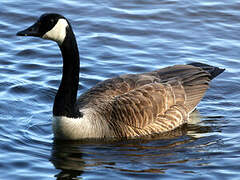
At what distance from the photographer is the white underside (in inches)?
409

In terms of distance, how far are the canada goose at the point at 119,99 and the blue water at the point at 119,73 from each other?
0.28m

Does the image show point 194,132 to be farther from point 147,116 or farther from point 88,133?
point 88,133

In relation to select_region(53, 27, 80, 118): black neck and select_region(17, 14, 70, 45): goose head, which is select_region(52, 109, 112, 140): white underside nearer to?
select_region(53, 27, 80, 118): black neck

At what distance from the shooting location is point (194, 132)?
37.7ft

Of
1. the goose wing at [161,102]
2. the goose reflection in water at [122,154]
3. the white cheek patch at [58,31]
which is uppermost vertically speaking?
the white cheek patch at [58,31]

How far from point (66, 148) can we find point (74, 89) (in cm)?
105

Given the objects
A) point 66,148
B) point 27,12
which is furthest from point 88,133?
point 27,12

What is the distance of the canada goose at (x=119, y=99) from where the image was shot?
1020 centimetres

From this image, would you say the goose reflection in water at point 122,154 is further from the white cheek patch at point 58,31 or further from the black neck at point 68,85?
the white cheek patch at point 58,31

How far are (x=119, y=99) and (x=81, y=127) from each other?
A: 0.90m

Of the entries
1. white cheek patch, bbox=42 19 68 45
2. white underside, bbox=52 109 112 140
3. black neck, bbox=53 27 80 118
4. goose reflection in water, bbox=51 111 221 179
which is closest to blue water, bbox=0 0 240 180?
goose reflection in water, bbox=51 111 221 179

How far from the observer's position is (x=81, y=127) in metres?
10.5

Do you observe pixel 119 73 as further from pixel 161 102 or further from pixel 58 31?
pixel 58 31

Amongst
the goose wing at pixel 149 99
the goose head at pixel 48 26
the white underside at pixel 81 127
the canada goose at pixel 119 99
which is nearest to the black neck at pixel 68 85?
the canada goose at pixel 119 99
